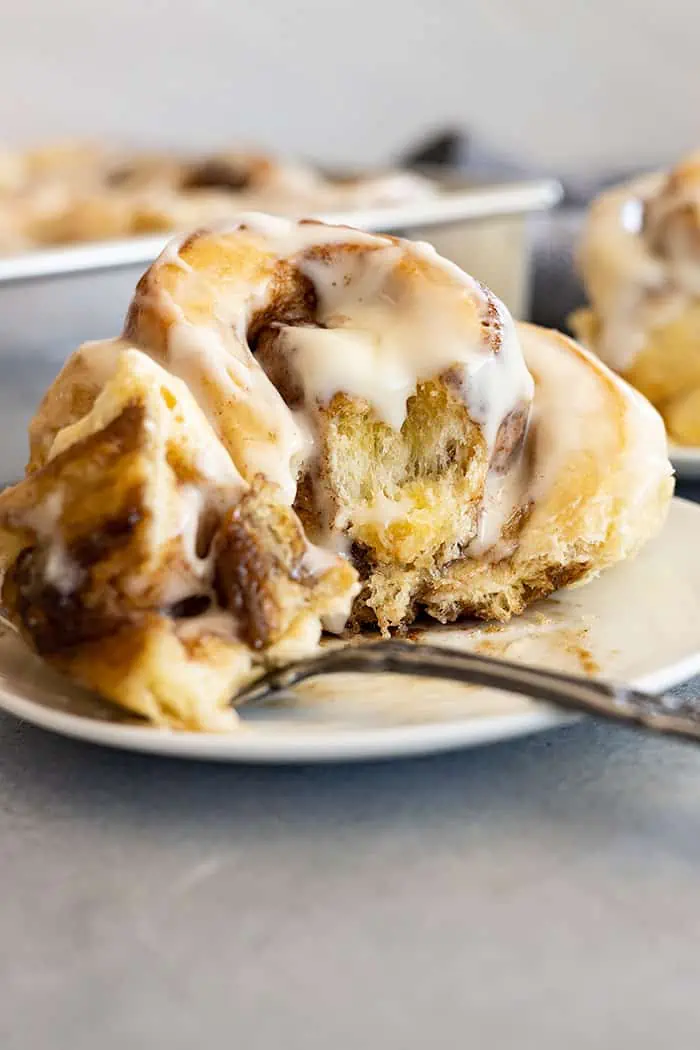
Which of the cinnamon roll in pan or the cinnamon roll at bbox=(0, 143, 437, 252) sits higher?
the cinnamon roll in pan

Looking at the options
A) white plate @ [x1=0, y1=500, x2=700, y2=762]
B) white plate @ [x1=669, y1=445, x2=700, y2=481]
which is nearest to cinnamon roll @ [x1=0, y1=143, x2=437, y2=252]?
white plate @ [x1=669, y1=445, x2=700, y2=481]

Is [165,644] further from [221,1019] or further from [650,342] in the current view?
[650,342]

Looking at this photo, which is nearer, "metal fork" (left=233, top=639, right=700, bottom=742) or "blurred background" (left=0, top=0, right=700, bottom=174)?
"metal fork" (left=233, top=639, right=700, bottom=742)

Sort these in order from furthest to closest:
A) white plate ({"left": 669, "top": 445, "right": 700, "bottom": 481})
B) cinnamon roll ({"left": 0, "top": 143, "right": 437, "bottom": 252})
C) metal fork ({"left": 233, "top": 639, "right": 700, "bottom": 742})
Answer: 1. cinnamon roll ({"left": 0, "top": 143, "right": 437, "bottom": 252})
2. white plate ({"left": 669, "top": 445, "right": 700, "bottom": 481})
3. metal fork ({"left": 233, "top": 639, "right": 700, "bottom": 742})

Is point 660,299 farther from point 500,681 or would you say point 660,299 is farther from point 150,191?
point 150,191

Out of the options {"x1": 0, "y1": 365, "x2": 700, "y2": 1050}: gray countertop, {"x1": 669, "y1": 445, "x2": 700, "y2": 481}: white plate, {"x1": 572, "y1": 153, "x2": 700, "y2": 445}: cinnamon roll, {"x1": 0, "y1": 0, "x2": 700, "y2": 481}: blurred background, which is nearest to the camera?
{"x1": 0, "y1": 365, "x2": 700, "y2": 1050}: gray countertop

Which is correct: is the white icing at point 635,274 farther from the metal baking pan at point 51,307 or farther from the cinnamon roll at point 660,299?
the metal baking pan at point 51,307

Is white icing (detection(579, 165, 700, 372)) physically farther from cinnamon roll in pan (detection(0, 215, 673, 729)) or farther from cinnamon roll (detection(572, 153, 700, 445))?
cinnamon roll in pan (detection(0, 215, 673, 729))
